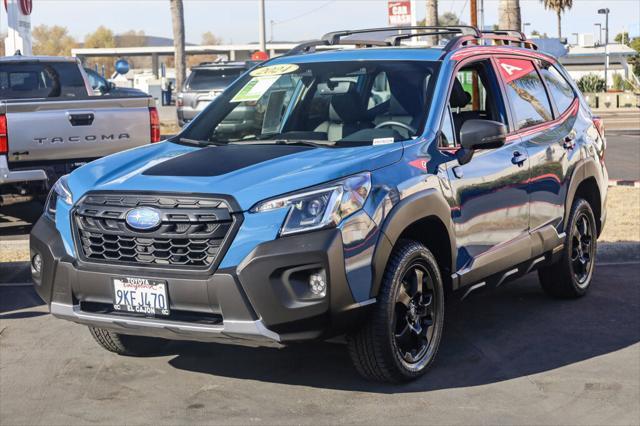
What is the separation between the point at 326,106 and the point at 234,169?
1202 mm

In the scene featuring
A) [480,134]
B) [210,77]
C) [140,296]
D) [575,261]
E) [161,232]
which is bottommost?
[575,261]

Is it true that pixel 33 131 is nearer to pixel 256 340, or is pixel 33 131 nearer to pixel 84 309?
pixel 84 309

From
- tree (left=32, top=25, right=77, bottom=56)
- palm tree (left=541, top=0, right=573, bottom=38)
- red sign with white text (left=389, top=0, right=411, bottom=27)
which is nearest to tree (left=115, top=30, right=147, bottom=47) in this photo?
tree (left=32, top=25, right=77, bottom=56)

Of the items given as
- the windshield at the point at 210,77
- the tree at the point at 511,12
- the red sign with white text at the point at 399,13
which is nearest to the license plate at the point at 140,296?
the tree at the point at 511,12

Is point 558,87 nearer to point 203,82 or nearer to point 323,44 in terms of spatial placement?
point 323,44

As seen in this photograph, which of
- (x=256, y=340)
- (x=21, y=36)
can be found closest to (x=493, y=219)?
(x=256, y=340)

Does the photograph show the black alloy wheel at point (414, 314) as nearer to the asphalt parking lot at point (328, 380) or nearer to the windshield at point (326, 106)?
the asphalt parking lot at point (328, 380)

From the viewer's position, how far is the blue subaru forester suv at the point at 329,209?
16.9 feet

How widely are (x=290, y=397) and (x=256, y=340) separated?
55 cm

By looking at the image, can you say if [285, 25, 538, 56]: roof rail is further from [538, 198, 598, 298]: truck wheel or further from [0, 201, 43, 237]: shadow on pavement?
[0, 201, 43, 237]: shadow on pavement

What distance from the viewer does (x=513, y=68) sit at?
24.0 ft

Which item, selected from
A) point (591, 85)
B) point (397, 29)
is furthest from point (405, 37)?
point (591, 85)

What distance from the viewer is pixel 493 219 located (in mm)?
6566

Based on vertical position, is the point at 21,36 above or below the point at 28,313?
above
